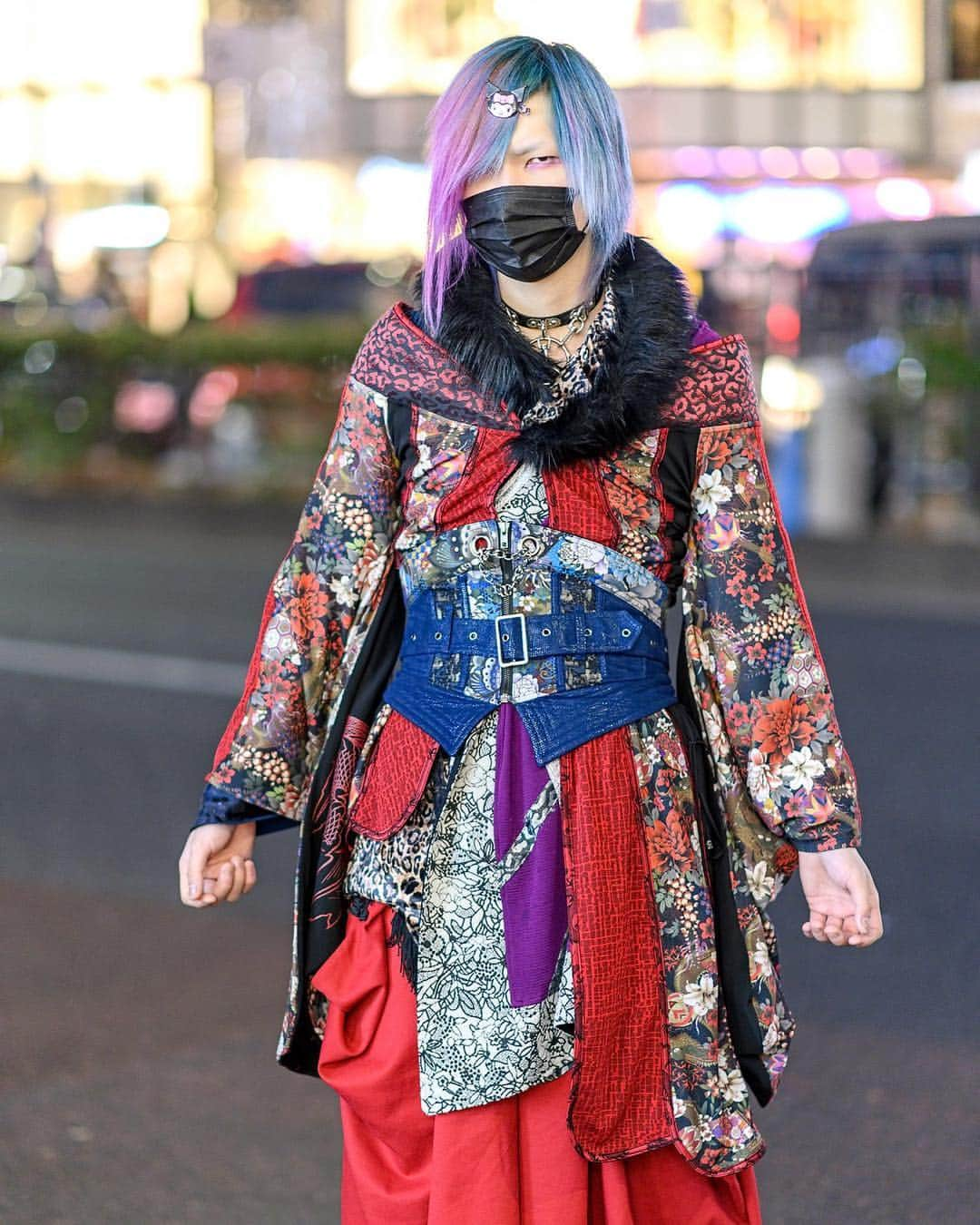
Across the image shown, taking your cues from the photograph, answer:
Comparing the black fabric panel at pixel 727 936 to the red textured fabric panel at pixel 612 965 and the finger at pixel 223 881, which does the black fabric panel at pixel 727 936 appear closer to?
the red textured fabric panel at pixel 612 965

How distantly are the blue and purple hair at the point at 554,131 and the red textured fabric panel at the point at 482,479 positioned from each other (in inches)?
7.9

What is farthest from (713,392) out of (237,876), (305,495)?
(305,495)

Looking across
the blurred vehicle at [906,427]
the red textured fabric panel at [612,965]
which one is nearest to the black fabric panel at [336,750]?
the red textured fabric panel at [612,965]

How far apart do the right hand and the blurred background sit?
105cm

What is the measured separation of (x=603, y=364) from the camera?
2.63 m

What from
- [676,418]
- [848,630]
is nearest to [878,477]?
[848,630]

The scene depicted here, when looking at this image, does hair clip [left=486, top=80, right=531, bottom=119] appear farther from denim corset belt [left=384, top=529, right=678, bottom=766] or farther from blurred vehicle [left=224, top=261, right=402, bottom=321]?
blurred vehicle [left=224, top=261, right=402, bottom=321]

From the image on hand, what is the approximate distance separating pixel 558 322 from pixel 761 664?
56cm

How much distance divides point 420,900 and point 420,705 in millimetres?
267

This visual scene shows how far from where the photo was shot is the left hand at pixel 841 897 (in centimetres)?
261

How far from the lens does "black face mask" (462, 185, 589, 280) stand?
8.54 feet

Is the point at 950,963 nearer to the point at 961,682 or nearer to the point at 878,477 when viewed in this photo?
the point at 961,682

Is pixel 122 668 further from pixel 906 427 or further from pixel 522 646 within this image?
pixel 522 646

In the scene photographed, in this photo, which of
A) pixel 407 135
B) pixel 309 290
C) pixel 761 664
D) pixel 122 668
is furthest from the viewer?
pixel 407 135
